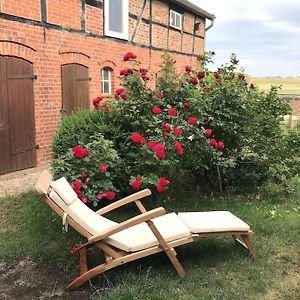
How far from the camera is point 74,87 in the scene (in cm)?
895

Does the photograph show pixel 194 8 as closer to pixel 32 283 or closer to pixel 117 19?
pixel 117 19

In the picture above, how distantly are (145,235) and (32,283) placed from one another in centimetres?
109

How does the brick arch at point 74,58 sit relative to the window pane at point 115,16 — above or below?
below

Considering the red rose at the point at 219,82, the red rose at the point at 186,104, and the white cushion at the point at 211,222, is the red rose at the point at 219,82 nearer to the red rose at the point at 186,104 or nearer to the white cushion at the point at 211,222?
the red rose at the point at 186,104

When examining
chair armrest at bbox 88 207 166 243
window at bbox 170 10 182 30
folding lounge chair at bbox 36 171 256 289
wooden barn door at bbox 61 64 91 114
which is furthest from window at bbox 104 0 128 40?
chair armrest at bbox 88 207 166 243

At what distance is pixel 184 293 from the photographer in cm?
314

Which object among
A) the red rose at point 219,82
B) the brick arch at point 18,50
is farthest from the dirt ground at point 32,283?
the brick arch at point 18,50

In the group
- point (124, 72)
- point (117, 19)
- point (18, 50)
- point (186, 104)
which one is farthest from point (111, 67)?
point (186, 104)

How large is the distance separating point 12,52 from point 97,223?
4790 mm

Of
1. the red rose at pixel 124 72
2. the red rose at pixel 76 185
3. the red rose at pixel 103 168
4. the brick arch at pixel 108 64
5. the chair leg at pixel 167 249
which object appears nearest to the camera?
the chair leg at pixel 167 249

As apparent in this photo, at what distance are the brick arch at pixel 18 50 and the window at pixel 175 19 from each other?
7317mm

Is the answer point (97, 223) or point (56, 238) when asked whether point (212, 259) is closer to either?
point (97, 223)

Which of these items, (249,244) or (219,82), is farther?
(219,82)

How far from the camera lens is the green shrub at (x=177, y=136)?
463 centimetres
